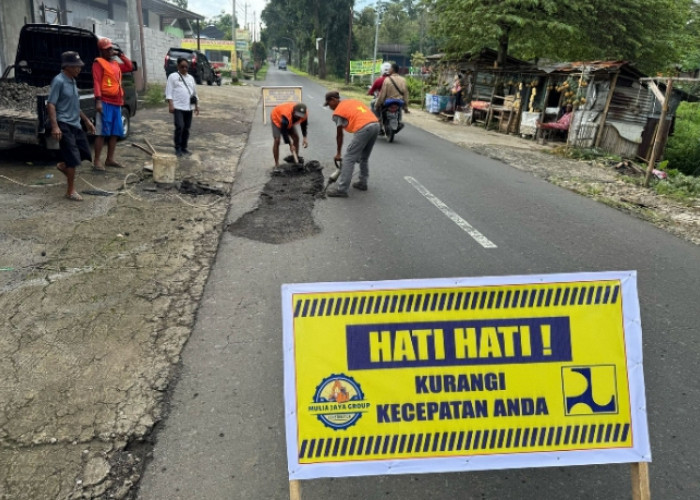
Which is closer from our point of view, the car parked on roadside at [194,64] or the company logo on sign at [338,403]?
the company logo on sign at [338,403]

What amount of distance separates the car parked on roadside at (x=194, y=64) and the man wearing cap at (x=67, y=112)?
20.1 meters

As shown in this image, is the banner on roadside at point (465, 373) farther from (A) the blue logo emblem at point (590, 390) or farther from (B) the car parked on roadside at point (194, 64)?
(B) the car parked on roadside at point (194, 64)

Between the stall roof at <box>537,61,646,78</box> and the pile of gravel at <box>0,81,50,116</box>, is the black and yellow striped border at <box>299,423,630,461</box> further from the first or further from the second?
the stall roof at <box>537,61,646,78</box>

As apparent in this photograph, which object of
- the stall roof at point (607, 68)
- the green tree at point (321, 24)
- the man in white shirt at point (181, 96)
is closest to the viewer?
the man in white shirt at point (181, 96)

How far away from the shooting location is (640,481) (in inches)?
83.4

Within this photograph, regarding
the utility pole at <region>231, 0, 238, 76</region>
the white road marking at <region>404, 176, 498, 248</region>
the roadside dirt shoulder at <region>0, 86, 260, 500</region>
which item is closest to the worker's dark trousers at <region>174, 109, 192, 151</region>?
the roadside dirt shoulder at <region>0, 86, 260, 500</region>

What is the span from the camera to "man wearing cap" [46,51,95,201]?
5914 mm

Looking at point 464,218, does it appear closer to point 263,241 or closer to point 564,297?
point 263,241

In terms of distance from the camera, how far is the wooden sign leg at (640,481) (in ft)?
6.88

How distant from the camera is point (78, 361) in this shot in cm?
325

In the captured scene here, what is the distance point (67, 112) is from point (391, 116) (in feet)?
25.7

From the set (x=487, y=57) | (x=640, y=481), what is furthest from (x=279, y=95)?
(x=640, y=481)

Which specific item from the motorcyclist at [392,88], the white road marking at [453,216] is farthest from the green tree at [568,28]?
the white road marking at [453,216]

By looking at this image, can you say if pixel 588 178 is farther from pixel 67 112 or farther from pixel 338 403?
pixel 338 403
